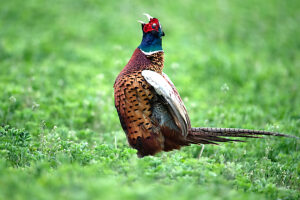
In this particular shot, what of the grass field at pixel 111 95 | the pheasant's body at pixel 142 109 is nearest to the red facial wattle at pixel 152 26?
the pheasant's body at pixel 142 109

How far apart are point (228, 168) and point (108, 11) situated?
283 inches

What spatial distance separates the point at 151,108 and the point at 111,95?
89.2 inches

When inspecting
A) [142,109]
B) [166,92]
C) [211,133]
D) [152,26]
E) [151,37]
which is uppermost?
[152,26]

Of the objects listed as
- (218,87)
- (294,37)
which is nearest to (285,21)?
(294,37)

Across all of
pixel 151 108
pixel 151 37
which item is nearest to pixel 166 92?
pixel 151 108

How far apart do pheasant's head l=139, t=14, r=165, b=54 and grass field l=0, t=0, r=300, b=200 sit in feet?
3.65

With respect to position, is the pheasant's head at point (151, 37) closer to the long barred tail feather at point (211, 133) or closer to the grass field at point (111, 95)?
the long barred tail feather at point (211, 133)

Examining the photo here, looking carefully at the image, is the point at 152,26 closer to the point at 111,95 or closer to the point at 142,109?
the point at 142,109

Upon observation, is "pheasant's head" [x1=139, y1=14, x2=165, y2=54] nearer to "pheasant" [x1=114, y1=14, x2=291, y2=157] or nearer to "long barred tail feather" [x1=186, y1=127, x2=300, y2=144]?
"pheasant" [x1=114, y1=14, x2=291, y2=157]

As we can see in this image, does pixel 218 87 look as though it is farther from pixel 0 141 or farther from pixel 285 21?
pixel 285 21

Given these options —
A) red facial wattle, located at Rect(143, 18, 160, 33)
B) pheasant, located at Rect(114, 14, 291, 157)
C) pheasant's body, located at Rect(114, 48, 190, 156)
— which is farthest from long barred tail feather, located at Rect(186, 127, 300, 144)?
red facial wattle, located at Rect(143, 18, 160, 33)

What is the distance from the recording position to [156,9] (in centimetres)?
1006

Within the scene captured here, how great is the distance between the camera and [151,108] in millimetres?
3557

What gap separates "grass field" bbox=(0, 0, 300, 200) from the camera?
2814mm
